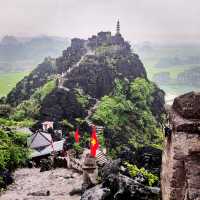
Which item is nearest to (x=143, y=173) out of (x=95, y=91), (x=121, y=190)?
(x=121, y=190)

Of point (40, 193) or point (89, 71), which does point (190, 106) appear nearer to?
point (40, 193)

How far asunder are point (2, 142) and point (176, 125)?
24627 mm

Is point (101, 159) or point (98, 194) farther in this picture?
point (101, 159)

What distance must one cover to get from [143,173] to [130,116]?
6222 centimetres

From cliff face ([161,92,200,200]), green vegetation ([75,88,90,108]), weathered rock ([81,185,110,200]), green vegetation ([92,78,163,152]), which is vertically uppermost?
cliff face ([161,92,200,200])

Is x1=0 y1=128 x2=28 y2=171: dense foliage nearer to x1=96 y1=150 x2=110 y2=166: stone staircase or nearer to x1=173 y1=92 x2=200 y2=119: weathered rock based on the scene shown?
x1=96 y1=150 x2=110 y2=166: stone staircase

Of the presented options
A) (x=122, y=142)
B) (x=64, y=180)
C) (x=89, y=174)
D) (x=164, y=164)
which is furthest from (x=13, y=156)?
(x=122, y=142)

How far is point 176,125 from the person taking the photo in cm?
1077

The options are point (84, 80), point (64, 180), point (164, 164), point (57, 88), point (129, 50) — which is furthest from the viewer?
point (129, 50)

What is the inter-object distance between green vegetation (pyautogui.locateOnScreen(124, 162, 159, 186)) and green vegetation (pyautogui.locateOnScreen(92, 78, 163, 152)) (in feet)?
156

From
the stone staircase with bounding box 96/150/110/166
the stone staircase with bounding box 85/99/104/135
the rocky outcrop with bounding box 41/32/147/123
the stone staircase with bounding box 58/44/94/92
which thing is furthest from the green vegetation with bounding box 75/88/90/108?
the stone staircase with bounding box 96/150/110/166

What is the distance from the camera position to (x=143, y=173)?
18.2m

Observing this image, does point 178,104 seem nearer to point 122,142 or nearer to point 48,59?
point 122,142

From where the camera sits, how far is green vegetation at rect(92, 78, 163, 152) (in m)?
71.7
